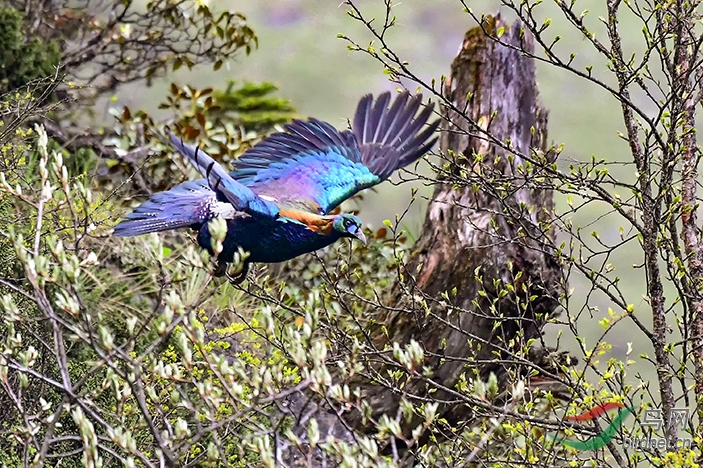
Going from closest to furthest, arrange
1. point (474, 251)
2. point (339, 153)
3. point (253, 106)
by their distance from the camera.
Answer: point (339, 153)
point (474, 251)
point (253, 106)

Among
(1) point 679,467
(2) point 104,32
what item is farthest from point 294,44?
(1) point 679,467

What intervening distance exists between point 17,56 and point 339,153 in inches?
114

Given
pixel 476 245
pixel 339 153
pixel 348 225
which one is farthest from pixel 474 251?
pixel 348 225

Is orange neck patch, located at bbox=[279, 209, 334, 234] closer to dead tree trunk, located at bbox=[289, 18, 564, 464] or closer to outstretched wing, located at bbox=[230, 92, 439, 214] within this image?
outstretched wing, located at bbox=[230, 92, 439, 214]

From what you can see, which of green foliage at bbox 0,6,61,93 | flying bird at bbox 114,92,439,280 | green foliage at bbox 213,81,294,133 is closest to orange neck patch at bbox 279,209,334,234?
flying bird at bbox 114,92,439,280

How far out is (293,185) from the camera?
3.08 meters

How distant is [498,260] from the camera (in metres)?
3.68

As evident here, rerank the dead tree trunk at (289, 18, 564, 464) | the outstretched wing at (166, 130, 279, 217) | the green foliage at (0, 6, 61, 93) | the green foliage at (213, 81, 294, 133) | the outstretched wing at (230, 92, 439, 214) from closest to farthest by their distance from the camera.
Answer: the outstretched wing at (166, 130, 279, 217) < the outstretched wing at (230, 92, 439, 214) < the dead tree trunk at (289, 18, 564, 464) < the green foliage at (0, 6, 61, 93) < the green foliage at (213, 81, 294, 133)

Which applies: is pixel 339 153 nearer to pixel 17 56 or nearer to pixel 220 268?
pixel 220 268

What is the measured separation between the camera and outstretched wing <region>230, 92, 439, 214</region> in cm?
312

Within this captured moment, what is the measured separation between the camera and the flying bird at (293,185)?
8.57ft

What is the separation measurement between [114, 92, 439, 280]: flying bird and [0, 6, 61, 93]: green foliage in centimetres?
254

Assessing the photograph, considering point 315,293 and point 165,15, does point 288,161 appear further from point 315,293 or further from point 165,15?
point 165,15

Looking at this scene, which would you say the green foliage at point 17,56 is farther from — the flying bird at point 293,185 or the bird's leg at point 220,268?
the bird's leg at point 220,268
